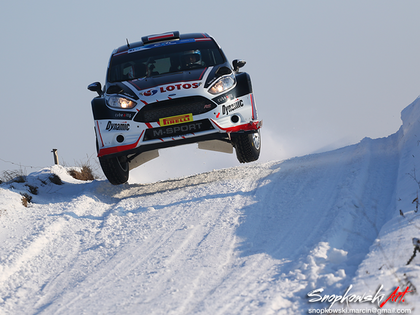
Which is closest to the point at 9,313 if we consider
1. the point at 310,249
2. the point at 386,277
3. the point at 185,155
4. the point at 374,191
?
the point at 310,249

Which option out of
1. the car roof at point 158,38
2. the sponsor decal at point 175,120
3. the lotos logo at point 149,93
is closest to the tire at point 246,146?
the sponsor decal at point 175,120

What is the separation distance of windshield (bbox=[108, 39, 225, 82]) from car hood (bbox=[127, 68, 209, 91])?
0.34 meters

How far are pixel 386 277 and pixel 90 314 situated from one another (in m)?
1.91

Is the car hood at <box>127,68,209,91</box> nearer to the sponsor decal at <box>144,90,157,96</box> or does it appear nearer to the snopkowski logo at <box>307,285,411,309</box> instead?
the sponsor decal at <box>144,90,157,96</box>

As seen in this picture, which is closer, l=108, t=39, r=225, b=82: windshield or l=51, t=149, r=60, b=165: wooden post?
l=108, t=39, r=225, b=82: windshield

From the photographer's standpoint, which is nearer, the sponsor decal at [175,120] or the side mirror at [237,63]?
the sponsor decal at [175,120]

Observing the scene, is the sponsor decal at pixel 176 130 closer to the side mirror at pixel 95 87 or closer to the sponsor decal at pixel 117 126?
the sponsor decal at pixel 117 126

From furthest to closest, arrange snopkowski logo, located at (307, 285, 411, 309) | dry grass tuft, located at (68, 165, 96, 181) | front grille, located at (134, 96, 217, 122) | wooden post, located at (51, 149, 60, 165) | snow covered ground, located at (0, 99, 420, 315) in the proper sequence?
1. wooden post, located at (51, 149, 60, 165)
2. dry grass tuft, located at (68, 165, 96, 181)
3. front grille, located at (134, 96, 217, 122)
4. snow covered ground, located at (0, 99, 420, 315)
5. snopkowski logo, located at (307, 285, 411, 309)

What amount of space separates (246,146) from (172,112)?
1216mm

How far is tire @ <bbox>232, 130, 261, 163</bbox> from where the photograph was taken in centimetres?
621

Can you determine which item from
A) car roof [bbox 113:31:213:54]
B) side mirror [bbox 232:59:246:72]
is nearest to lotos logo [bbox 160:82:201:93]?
side mirror [bbox 232:59:246:72]

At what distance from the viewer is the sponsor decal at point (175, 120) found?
577 centimetres

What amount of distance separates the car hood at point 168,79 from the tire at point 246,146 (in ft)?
3.33

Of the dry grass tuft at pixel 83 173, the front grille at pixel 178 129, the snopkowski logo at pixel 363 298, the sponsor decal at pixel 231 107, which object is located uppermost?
the sponsor decal at pixel 231 107
